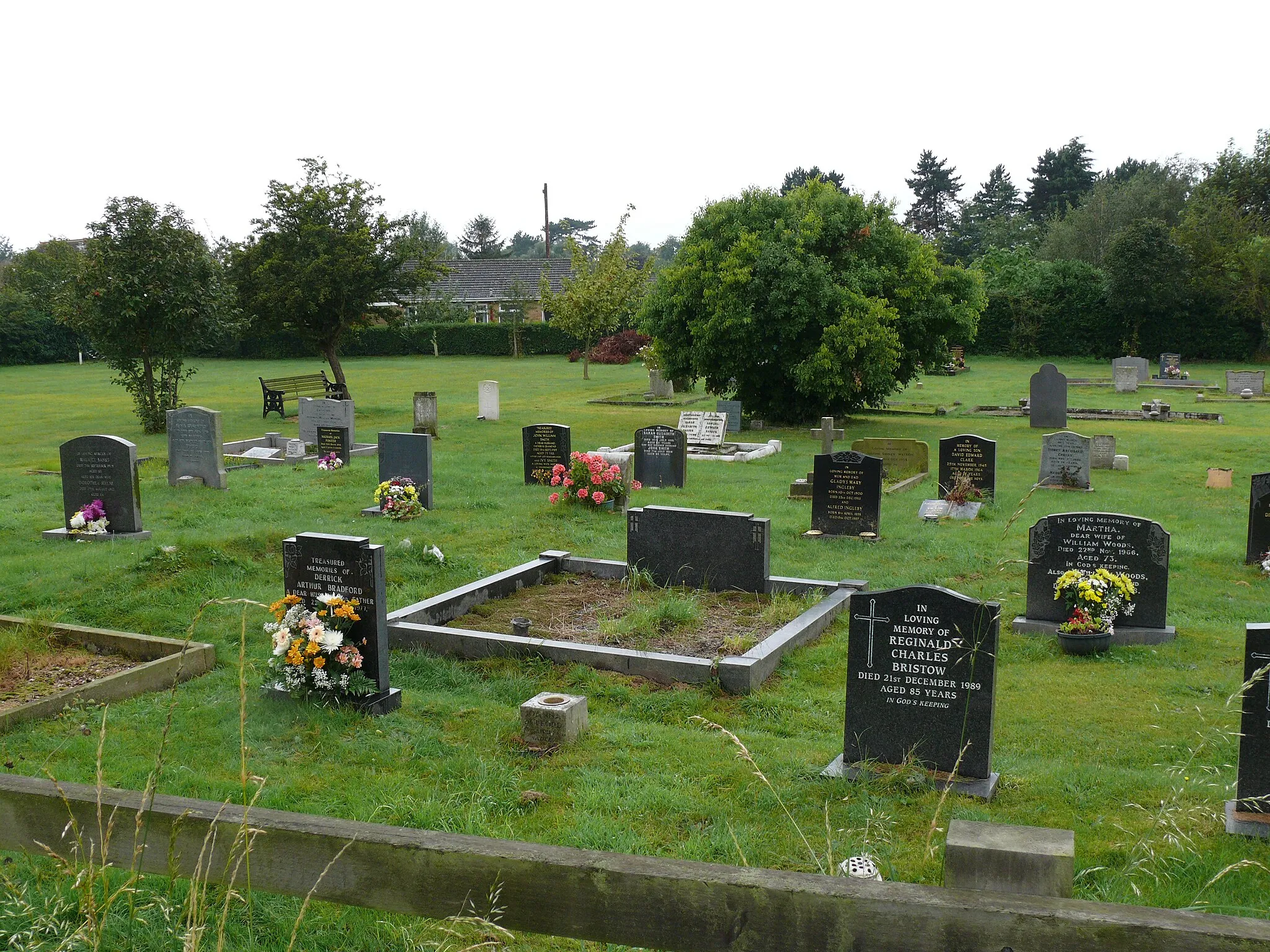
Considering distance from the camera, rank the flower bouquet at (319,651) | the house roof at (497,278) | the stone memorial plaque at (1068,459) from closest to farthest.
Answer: the flower bouquet at (319,651), the stone memorial plaque at (1068,459), the house roof at (497,278)

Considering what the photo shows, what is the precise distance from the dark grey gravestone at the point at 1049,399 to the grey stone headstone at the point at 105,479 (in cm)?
2042

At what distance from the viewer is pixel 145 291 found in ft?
74.4

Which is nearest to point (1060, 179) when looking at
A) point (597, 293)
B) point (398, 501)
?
point (597, 293)

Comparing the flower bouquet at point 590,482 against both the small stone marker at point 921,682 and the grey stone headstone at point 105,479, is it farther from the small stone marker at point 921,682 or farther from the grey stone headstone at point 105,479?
the small stone marker at point 921,682

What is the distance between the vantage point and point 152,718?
6.95 meters

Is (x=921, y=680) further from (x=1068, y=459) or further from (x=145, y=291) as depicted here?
(x=145, y=291)

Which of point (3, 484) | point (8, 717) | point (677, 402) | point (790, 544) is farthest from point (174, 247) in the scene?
point (8, 717)

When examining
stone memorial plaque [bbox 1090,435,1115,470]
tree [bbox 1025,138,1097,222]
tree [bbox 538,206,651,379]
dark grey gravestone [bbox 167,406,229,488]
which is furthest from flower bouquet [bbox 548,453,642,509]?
tree [bbox 1025,138,1097,222]

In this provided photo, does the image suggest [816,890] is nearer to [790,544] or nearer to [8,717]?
[8,717]

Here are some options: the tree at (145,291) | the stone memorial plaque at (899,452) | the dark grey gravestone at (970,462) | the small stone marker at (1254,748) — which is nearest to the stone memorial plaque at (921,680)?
the small stone marker at (1254,748)

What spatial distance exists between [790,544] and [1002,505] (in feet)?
13.6

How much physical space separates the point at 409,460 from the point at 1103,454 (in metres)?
12.0

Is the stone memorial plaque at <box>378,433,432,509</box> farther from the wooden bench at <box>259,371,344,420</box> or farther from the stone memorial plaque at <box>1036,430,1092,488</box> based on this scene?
the wooden bench at <box>259,371,344,420</box>

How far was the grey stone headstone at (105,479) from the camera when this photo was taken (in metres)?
12.1
